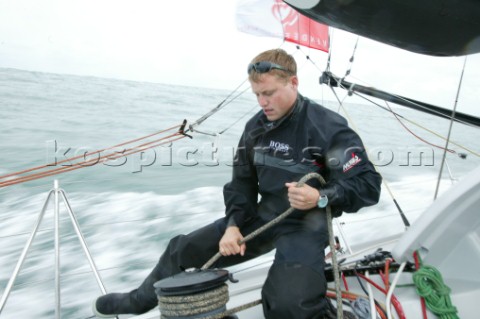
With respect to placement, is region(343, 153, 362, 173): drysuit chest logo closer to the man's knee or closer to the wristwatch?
the wristwatch

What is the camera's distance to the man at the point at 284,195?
1.21 meters

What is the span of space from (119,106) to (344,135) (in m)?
10.1

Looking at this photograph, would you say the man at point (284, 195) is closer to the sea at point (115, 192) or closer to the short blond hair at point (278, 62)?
the short blond hair at point (278, 62)

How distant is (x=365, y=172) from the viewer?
4.42ft

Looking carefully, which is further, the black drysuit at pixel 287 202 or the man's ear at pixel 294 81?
the man's ear at pixel 294 81

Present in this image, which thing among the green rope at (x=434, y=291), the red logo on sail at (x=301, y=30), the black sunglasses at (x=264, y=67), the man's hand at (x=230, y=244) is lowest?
the green rope at (x=434, y=291)

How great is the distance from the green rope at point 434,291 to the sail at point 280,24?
2.90m

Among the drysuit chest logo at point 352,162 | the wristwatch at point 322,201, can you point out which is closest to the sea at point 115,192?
the drysuit chest logo at point 352,162

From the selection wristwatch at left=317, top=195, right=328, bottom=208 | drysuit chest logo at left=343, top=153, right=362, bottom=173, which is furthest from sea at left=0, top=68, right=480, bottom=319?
wristwatch at left=317, top=195, right=328, bottom=208

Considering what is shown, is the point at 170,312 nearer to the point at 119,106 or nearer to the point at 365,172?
the point at 365,172

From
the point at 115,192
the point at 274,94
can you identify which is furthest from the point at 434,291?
the point at 115,192

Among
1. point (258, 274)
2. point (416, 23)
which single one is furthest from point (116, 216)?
point (416, 23)

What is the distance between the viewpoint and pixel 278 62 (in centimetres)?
142

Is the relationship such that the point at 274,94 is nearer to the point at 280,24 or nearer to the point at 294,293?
the point at 294,293
